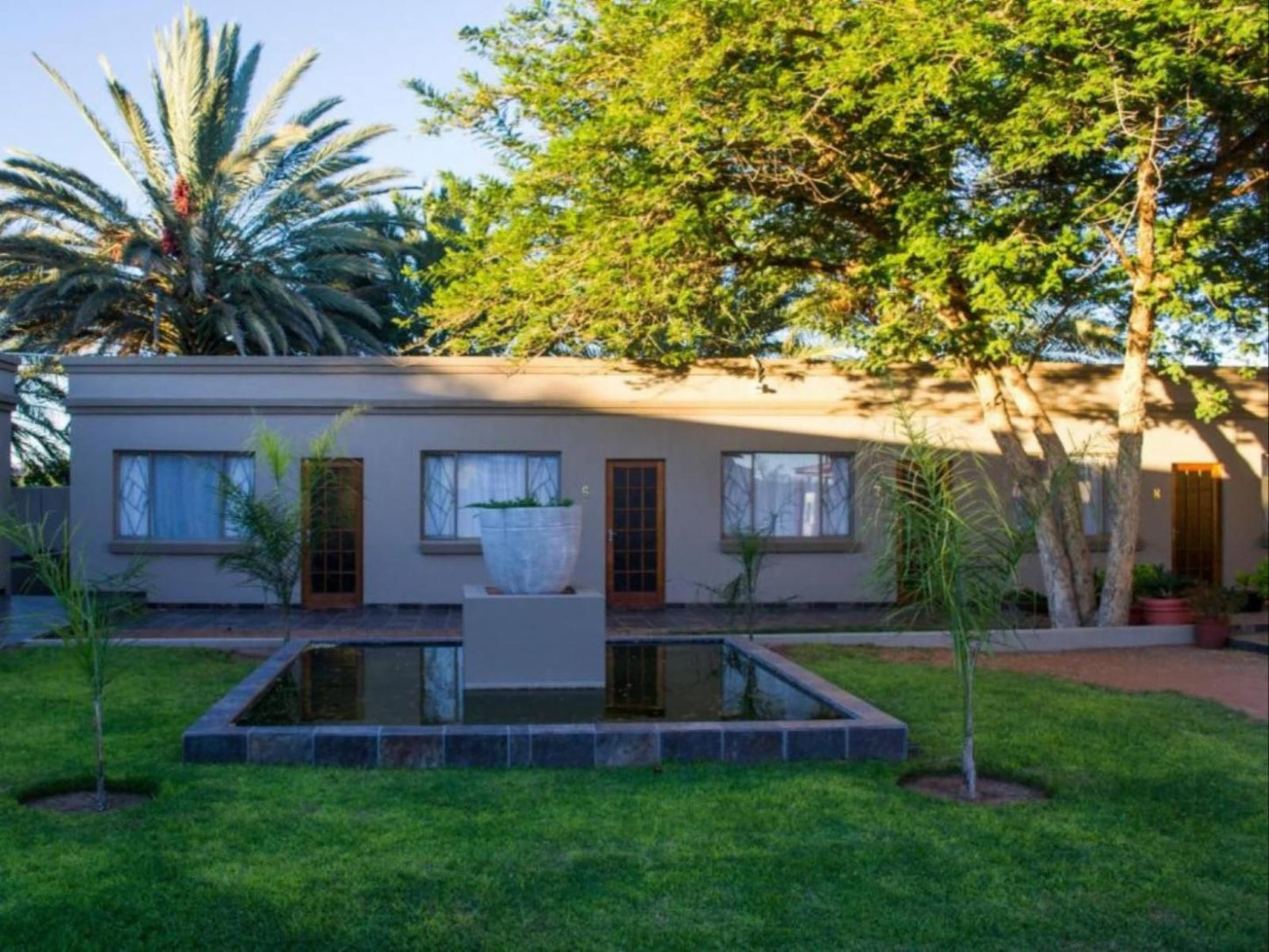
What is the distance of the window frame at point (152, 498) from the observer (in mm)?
16812

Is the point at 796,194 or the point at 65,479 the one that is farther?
the point at 65,479

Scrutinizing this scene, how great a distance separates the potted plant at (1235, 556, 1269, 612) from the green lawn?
809 cm

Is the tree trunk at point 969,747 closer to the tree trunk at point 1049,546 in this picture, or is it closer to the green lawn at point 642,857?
the green lawn at point 642,857

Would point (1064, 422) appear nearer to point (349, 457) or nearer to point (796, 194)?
point (796, 194)

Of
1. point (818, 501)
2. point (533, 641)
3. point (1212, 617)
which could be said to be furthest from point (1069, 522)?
point (533, 641)

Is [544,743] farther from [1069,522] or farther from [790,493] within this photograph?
[790,493]

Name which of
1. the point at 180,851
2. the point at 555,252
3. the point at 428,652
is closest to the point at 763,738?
the point at 180,851

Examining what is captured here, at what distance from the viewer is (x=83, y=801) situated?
6578mm

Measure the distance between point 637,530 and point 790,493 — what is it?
220 cm

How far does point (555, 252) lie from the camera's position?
45.4ft

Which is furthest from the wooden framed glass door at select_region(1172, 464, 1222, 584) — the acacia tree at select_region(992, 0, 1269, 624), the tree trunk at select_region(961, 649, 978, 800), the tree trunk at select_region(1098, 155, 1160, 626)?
the tree trunk at select_region(961, 649, 978, 800)

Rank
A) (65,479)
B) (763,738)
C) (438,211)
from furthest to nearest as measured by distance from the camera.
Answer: (65,479)
(438,211)
(763,738)

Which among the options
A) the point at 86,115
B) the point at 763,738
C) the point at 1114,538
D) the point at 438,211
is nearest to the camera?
the point at 763,738

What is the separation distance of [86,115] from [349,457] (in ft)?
26.3
